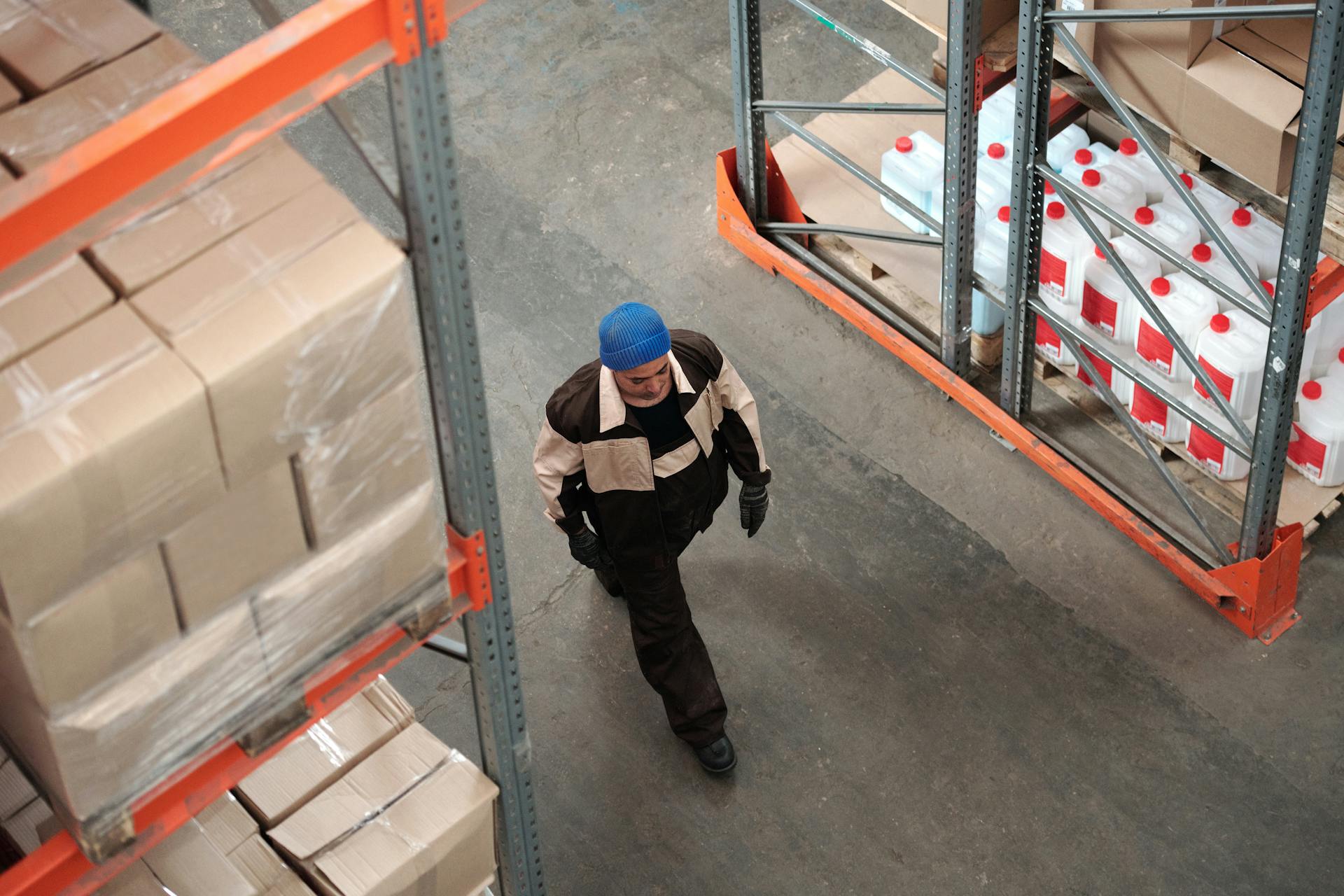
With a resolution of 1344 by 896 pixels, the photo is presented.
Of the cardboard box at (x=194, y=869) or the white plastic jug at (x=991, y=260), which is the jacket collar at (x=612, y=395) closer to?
the cardboard box at (x=194, y=869)

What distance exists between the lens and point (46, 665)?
2.79 m

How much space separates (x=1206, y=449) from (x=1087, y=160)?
134 cm

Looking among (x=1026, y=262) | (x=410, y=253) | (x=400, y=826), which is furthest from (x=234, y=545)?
(x=1026, y=262)

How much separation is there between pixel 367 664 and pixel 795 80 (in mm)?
5603

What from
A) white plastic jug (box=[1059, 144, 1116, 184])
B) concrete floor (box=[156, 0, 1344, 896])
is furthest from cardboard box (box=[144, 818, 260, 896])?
white plastic jug (box=[1059, 144, 1116, 184])

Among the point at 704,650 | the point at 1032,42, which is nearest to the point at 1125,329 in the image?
the point at 1032,42

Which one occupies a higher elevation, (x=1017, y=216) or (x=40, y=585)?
(x=40, y=585)

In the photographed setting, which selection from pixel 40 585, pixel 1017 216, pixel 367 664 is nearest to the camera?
pixel 40 585

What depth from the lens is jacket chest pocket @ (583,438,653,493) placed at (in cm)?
496

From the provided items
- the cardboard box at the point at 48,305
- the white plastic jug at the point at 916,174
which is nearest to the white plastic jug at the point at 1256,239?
the white plastic jug at the point at 916,174

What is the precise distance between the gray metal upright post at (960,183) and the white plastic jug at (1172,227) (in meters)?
0.70

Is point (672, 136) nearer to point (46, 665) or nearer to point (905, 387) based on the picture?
point (905, 387)

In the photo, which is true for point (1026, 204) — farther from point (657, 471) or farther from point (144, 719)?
point (144, 719)

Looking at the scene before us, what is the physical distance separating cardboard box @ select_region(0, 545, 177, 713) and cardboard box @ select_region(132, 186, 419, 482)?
29cm
